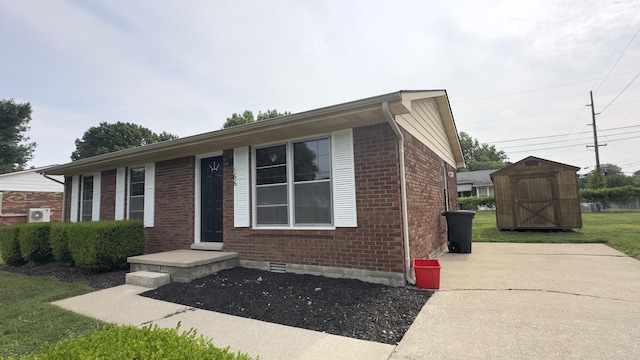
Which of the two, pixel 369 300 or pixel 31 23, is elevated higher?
pixel 31 23

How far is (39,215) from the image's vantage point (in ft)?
53.0

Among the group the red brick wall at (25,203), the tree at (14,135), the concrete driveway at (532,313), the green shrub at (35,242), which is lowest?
the concrete driveway at (532,313)

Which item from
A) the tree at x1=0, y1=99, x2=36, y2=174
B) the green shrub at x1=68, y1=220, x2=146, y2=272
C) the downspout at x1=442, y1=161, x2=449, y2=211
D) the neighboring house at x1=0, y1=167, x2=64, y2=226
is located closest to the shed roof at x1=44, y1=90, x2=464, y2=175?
the downspout at x1=442, y1=161, x2=449, y2=211

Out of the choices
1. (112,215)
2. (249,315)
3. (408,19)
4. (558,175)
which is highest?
(408,19)

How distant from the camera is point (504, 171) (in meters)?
11.8

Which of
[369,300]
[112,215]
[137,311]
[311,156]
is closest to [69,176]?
[112,215]

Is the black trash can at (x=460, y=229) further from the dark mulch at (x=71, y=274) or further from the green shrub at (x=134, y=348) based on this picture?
the dark mulch at (x=71, y=274)

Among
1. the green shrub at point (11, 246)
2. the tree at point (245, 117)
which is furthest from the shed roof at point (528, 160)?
the tree at point (245, 117)

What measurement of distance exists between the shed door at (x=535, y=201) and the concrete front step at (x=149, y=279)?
1220cm

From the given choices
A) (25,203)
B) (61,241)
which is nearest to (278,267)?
(61,241)

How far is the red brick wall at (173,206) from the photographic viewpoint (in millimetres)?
7211

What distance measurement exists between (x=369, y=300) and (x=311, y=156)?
2.74m

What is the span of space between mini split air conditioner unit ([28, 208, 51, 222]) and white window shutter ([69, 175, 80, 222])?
8936mm

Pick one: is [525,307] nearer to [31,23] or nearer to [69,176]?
[31,23]
